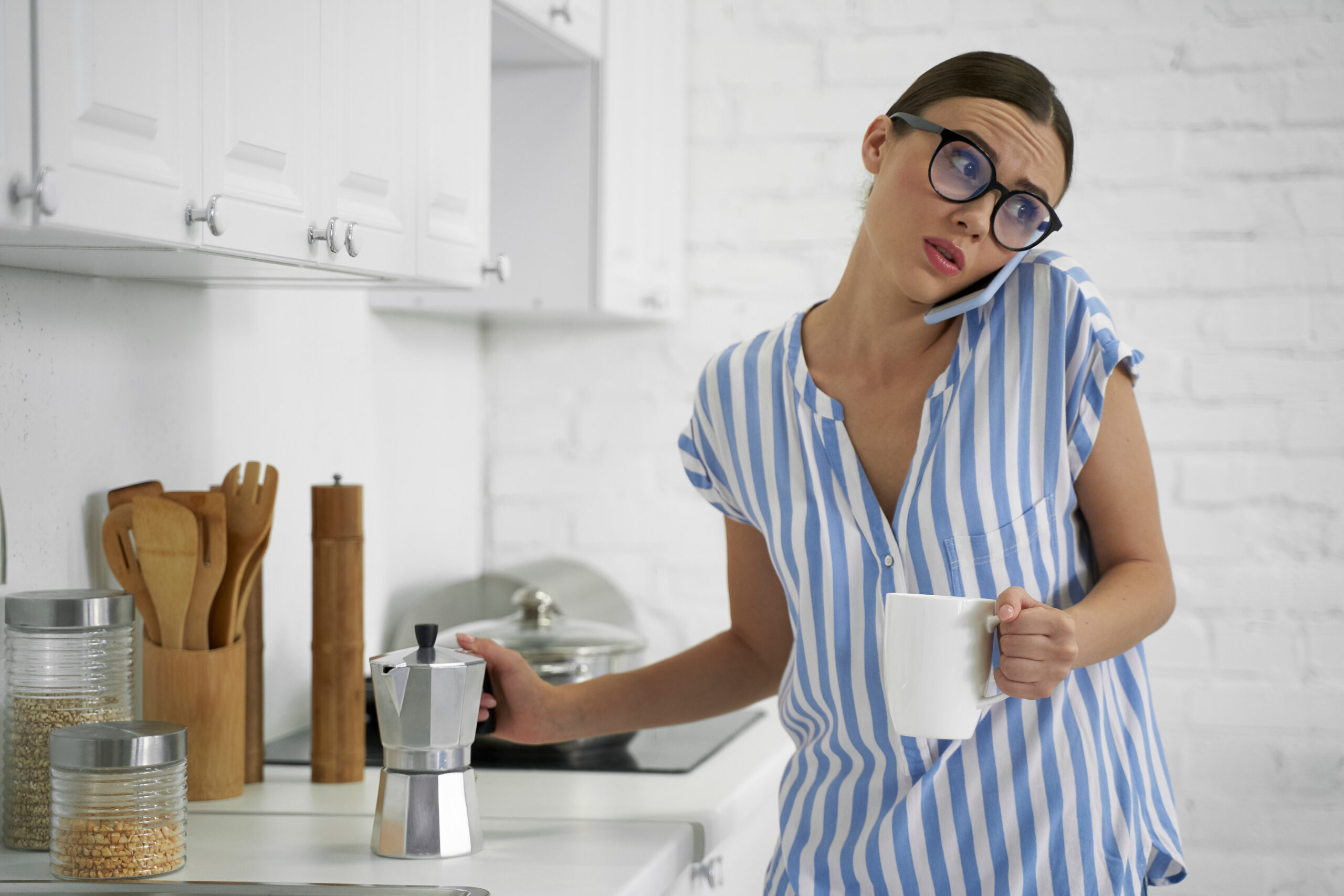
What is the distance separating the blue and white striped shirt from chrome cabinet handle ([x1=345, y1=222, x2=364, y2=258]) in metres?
0.43

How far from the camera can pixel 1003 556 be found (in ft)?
3.67

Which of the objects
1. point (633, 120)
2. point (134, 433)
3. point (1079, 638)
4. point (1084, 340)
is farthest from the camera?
point (633, 120)

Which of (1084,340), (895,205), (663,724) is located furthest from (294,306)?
(1084,340)

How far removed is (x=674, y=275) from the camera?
2322 mm

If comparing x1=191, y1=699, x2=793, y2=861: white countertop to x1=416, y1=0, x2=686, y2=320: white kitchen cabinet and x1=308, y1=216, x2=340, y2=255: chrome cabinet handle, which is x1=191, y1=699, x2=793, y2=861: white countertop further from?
x1=416, y1=0, x2=686, y2=320: white kitchen cabinet

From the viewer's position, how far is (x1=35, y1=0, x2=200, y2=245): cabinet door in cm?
88

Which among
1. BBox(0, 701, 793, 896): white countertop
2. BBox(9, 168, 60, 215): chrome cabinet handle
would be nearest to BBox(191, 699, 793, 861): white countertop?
BBox(0, 701, 793, 896): white countertop

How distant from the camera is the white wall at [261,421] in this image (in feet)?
4.30

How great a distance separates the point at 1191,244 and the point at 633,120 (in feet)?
2.96

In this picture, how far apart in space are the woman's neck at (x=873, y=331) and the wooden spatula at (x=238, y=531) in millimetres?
579

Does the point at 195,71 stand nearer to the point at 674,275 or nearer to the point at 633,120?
the point at 633,120

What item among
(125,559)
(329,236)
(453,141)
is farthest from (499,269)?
(125,559)

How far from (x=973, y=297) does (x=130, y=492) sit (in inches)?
33.3

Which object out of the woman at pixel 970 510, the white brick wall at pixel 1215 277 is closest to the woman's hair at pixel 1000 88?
the woman at pixel 970 510
